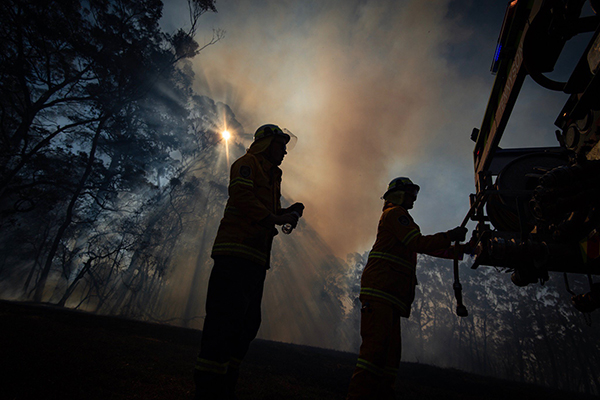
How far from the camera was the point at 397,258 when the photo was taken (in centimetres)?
312

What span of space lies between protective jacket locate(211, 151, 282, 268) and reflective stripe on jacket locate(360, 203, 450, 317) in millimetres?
1462

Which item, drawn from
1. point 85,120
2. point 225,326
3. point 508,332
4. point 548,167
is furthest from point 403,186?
point 508,332

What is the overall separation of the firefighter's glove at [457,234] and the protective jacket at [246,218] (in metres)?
2.10

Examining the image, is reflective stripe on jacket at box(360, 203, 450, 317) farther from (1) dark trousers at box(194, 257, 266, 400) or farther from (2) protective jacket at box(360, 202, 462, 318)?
(1) dark trousers at box(194, 257, 266, 400)

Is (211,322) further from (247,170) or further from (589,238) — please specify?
(589,238)

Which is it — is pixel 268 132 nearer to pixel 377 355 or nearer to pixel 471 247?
pixel 377 355

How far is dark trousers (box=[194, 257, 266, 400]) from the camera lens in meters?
1.79

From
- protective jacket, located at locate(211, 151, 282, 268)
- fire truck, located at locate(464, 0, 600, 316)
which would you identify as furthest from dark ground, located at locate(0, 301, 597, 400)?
fire truck, located at locate(464, 0, 600, 316)

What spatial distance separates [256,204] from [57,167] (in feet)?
64.1

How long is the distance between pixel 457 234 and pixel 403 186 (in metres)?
1.18

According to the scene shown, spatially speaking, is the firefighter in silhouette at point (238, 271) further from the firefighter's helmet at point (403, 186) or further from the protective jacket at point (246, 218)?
the firefighter's helmet at point (403, 186)

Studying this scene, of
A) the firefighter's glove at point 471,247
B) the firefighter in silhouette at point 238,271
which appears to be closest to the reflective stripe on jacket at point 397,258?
the firefighter's glove at point 471,247

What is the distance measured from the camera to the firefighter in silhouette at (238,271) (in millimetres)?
1839

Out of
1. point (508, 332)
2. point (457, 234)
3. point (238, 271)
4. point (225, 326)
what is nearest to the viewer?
point (225, 326)
